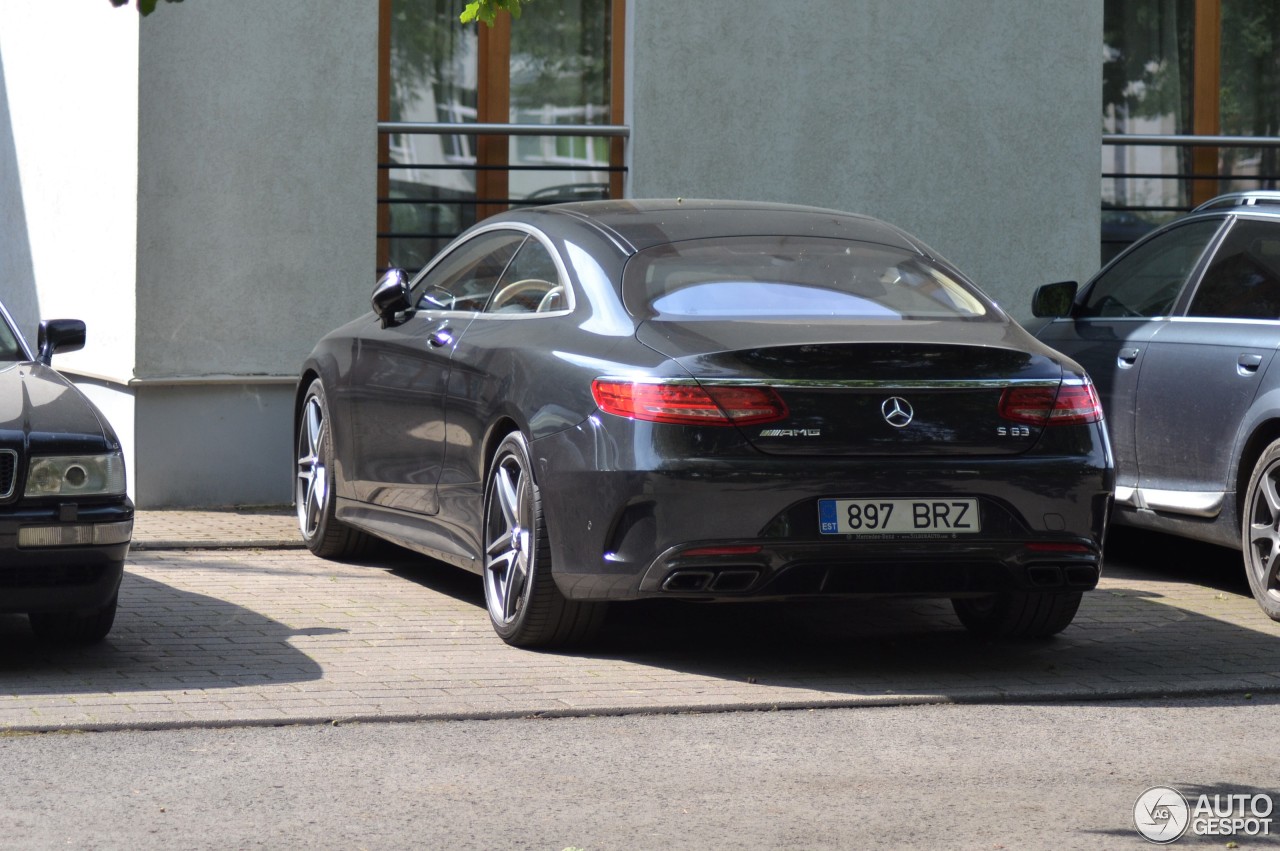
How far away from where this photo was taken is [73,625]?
6.91m

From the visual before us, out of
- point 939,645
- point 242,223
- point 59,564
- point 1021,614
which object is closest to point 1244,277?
point 1021,614

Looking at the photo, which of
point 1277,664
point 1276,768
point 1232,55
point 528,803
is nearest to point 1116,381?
point 1277,664

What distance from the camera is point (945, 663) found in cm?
704

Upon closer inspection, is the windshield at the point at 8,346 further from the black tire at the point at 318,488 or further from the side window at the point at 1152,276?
the side window at the point at 1152,276

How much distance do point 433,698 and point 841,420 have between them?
1.54 metres

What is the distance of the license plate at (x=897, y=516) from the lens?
6.39 metres

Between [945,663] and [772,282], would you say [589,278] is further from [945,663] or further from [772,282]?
[945,663]

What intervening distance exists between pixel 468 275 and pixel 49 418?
2.06m

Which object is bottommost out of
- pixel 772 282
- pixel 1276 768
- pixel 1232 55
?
pixel 1276 768

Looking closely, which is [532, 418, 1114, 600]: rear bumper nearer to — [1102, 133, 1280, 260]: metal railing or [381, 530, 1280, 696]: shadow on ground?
[381, 530, 1280, 696]: shadow on ground

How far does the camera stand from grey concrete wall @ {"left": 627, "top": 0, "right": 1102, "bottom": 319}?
12203 millimetres

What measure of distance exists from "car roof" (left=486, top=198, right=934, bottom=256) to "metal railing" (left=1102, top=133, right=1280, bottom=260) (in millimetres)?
6154

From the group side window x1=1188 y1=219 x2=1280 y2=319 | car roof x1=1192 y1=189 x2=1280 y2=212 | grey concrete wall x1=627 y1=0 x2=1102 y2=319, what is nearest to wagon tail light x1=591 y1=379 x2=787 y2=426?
side window x1=1188 y1=219 x2=1280 y2=319

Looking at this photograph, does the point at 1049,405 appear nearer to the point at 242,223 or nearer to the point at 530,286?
the point at 530,286
